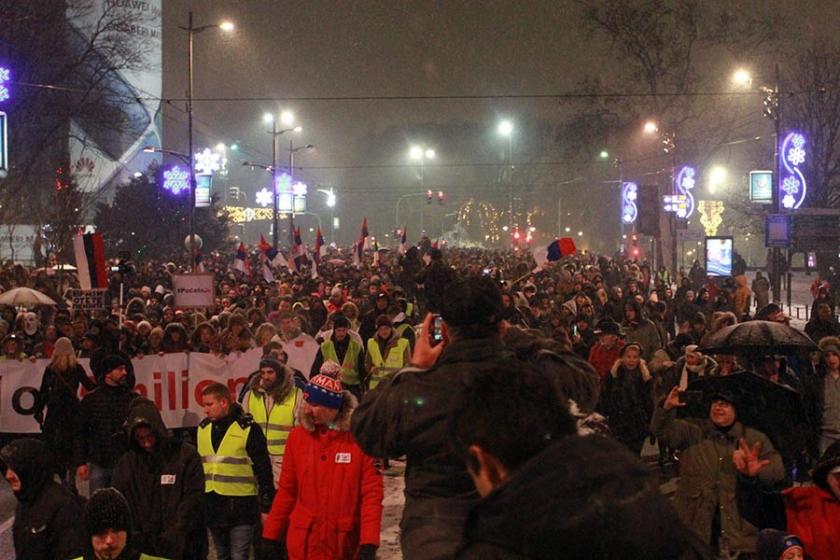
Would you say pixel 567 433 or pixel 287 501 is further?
pixel 287 501

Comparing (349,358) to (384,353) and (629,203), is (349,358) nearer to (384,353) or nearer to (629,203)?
(384,353)

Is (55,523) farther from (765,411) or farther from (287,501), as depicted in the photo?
(765,411)

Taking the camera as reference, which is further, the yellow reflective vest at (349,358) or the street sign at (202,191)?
the street sign at (202,191)

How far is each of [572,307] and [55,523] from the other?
12.4 metres

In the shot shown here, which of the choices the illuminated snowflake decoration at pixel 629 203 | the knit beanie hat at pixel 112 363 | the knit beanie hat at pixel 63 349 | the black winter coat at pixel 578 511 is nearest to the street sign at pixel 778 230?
the knit beanie hat at pixel 63 349

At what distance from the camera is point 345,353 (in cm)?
1263

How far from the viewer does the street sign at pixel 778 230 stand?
26594 millimetres

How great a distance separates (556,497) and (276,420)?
5990mm

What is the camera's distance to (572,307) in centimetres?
1731

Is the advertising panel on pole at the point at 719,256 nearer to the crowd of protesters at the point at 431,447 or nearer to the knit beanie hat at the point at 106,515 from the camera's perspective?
the crowd of protesters at the point at 431,447

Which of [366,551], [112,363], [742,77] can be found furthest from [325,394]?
[742,77]

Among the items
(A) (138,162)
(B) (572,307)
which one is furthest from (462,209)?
(B) (572,307)

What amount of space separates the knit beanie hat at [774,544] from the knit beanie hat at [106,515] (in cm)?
274

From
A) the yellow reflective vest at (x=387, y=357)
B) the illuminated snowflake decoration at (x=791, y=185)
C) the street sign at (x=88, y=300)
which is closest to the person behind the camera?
the yellow reflective vest at (x=387, y=357)
